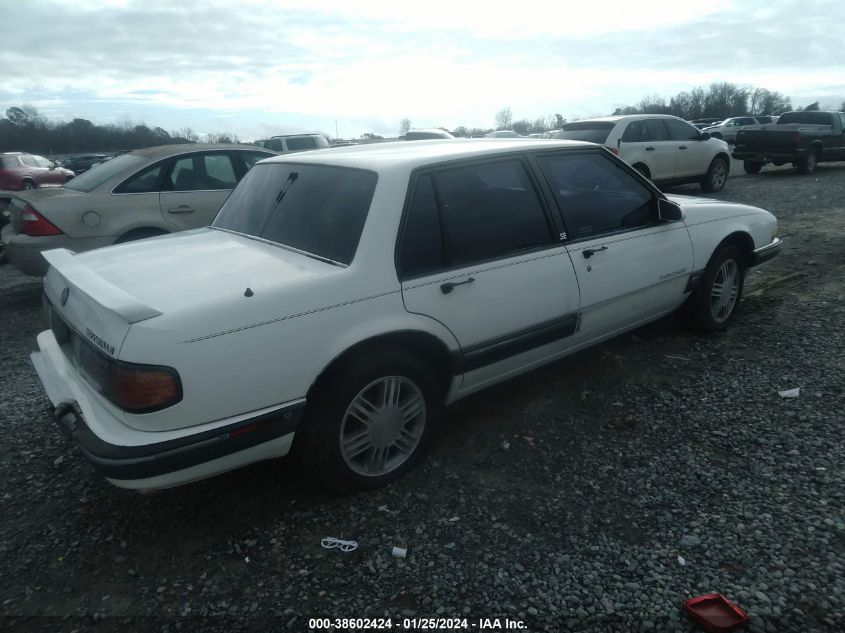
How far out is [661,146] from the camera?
495 inches

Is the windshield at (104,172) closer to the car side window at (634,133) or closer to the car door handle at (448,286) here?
the car door handle at (448,286)

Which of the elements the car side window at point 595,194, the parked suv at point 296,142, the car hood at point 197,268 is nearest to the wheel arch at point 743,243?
the car side window at point 595,194

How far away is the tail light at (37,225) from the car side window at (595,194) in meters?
5.20

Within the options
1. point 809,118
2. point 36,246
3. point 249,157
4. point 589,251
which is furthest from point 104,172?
point 809,118

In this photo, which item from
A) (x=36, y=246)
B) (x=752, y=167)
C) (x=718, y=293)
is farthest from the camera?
(x=752, y=167)

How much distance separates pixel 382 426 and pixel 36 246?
5.06 metres

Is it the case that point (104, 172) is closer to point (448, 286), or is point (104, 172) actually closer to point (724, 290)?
point (448, 286)

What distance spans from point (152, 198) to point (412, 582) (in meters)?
5.68

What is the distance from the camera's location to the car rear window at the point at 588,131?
39.2ft

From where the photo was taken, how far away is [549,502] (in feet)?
9.82

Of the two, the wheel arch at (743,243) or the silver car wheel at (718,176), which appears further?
the silver car wheel at (718,176)

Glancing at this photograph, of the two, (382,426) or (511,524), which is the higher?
(382,426)

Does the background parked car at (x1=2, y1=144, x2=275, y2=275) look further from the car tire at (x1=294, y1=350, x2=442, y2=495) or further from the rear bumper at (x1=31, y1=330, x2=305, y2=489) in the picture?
the car tire at (x1=294, y1=350, x2=442, y2=495)

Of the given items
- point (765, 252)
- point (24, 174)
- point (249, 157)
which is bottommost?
point (765, 252)
